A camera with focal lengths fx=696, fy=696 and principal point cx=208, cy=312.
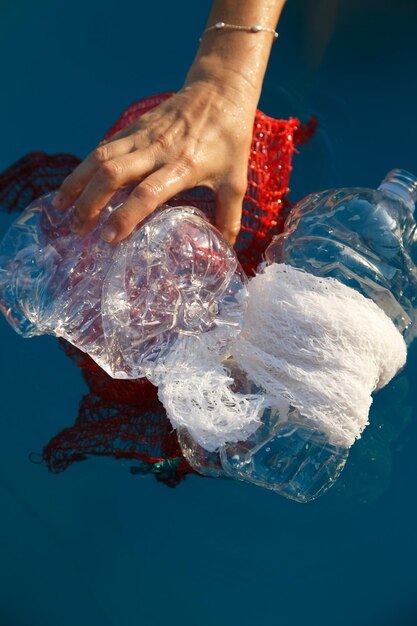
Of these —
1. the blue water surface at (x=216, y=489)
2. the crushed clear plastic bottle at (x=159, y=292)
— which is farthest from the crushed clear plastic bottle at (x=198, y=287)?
the blue water surface at (x=216, y=489)

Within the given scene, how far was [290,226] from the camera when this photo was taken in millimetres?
1172

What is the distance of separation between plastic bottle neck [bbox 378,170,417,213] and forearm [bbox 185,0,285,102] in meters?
0.28

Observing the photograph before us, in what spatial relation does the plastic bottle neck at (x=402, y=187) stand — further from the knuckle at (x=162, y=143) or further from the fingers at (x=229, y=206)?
the knuckle at (x=162, y=143)

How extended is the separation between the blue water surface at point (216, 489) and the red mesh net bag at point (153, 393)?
88mm

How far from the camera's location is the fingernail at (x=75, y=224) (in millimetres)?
1048

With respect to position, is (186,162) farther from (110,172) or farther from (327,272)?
(327,272)

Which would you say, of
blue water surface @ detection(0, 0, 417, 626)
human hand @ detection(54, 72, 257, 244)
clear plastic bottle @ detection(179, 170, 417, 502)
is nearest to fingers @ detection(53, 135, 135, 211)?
human hand @ detection(54, 72, 257, 244)

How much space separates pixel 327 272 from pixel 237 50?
410mm

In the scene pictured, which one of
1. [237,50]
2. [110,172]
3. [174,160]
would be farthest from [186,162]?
[237,50]

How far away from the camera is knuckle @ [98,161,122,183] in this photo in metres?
1.01

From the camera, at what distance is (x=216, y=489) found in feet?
4.04

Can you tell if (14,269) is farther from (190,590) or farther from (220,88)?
(190,590)

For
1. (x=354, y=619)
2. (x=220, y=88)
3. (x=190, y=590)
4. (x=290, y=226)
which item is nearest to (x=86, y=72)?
(x=220, y=88)

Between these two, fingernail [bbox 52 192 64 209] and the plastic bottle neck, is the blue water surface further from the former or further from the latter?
fingernail [bbox 52 192 64 209]
